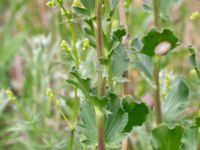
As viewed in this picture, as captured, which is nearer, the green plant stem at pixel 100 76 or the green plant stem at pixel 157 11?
the green plant stem at pixel 100 76

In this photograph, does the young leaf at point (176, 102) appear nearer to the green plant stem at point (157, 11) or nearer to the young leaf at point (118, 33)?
the green plant stem at point (157, 11)

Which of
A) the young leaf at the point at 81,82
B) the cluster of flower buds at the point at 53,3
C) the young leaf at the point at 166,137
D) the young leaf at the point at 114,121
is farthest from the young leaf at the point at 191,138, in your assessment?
the cluster of flower buds at the point at 53,3

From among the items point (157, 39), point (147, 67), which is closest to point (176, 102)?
point (147, 67)

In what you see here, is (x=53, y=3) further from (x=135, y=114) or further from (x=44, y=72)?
(x=44, y=72)

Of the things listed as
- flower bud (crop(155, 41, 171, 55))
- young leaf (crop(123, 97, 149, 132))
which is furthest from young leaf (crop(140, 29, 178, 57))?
young leaf (crop(123, 97, 149, 132))

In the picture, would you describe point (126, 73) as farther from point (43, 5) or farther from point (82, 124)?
point (43, 5)

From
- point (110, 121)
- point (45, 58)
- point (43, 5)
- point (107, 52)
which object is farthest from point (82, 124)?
point (43, 5)
